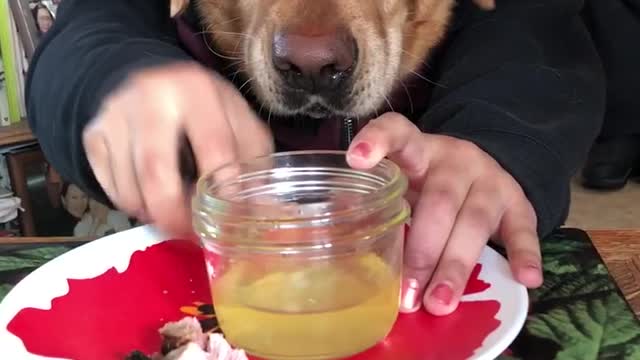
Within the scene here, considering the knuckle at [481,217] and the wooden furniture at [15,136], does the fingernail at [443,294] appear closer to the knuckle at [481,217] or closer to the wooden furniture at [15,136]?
the knuckle at [481,217]

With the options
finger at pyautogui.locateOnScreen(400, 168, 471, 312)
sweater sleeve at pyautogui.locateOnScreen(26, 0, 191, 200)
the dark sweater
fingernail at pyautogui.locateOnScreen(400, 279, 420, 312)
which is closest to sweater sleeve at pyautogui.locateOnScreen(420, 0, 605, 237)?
the dark sweater

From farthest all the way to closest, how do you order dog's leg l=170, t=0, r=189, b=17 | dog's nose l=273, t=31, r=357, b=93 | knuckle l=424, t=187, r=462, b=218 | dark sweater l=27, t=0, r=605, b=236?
dog's leg l=170, t=0, r=189, b=17
dog's nose l=273, t=31, r=357, b=93
dark sweater l=27, t=0, r=605, b=236
knuckle l=424, t=187, r=462, b=218

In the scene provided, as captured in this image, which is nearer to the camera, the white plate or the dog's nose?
the white plate

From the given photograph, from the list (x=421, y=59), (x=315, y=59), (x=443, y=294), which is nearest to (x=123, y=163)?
(x=443, y=294)

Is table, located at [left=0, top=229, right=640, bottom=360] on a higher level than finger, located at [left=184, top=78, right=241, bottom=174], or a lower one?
lower

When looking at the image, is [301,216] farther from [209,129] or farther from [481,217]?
[481,217]

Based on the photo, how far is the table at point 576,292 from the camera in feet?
2.07

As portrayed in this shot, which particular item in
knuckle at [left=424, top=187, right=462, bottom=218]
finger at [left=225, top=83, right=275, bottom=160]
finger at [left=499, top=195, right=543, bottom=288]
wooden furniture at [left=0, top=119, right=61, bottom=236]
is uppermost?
finger at [left=225, top=83, right=275, bottom=160]

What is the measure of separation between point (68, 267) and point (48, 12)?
1743 mm

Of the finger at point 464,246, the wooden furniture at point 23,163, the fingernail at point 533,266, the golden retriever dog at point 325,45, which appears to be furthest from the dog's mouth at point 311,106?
the wooden furniture at point 23,163

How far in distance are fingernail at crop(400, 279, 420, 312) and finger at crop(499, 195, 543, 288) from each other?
0.08 meters

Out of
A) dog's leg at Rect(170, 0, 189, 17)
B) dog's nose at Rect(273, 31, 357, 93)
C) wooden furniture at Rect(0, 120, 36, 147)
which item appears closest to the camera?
dog's nose at Rect(273, 31, 357, 93)

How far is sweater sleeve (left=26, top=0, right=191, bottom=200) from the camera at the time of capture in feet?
2.58

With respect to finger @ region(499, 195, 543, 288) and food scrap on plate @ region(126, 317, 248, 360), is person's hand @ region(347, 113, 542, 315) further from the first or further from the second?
food scrap on plate @ region(126, 317, 248, 360)
